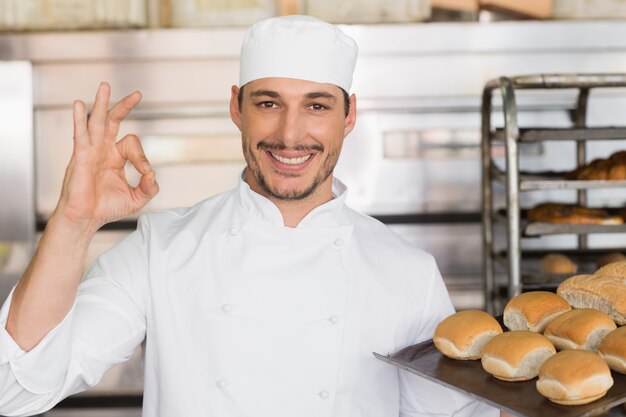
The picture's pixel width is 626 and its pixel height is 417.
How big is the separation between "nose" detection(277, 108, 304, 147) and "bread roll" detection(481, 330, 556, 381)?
472 millimetres

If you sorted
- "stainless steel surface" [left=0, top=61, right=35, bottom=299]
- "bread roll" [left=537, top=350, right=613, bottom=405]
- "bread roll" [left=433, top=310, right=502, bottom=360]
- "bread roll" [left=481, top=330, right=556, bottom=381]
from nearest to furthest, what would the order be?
"bread roll" [left=537, top=350, right=613, bottom=405] → "bread roll" [left=481, top=330, right=556, bottom=381] → "bread roll" [left=433, top=310, right=502, bottom=360] → "stainless steel surface" [left=0, top=61, right=35, bottom=299]

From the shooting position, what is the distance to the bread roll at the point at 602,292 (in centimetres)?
135

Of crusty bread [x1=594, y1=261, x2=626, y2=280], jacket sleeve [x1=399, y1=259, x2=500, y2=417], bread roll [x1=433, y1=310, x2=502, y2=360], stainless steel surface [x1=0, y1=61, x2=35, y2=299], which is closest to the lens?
bread roll [x1=433, y1=310, x2=502, y2=360]

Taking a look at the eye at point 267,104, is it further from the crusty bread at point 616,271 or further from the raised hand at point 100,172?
the crusty bread at point 616,271

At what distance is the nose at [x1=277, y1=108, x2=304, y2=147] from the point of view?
1450 mm

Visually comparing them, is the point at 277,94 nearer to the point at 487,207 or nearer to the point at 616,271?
the point at 616,271

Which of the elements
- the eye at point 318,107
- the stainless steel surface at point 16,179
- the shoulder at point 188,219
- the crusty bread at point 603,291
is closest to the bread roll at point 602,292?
the crusty bread at point 603,291

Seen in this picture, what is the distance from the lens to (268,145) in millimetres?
1479

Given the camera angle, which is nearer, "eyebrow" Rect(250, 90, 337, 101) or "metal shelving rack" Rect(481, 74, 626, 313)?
"eyebrow" Rect(250, 90, 337, 101)

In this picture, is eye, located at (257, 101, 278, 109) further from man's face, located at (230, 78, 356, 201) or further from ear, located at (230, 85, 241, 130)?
ear, located at (230, 85, 241, 130)

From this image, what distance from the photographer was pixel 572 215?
2.21m

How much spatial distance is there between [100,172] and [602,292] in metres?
0.82

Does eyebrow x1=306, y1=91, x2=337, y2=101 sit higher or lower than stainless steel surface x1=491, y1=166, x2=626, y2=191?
higher

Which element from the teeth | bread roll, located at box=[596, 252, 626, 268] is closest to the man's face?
the teeth
